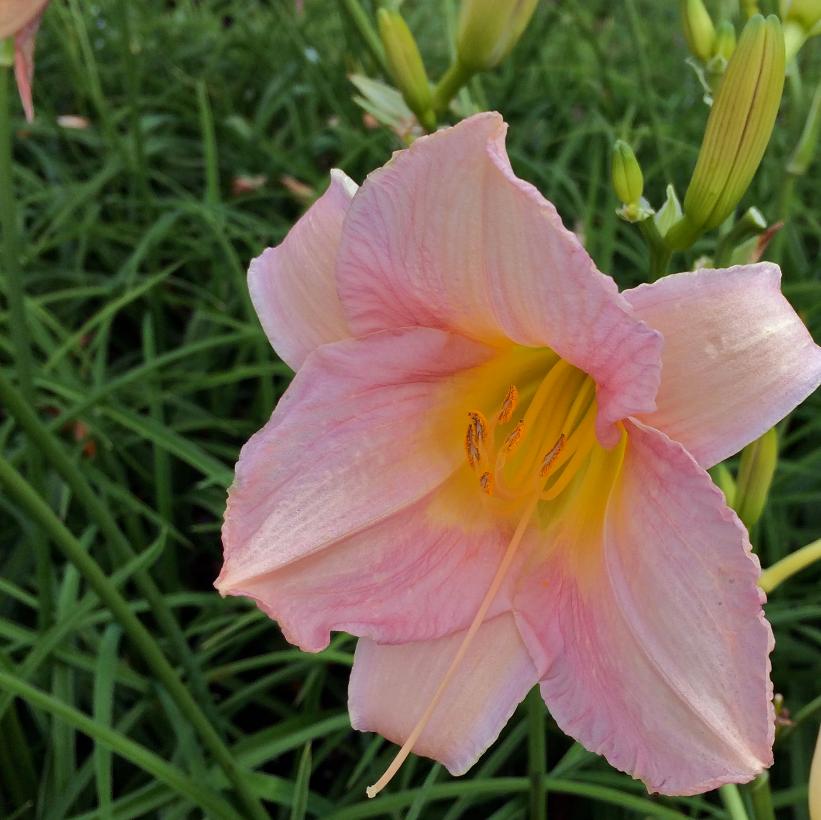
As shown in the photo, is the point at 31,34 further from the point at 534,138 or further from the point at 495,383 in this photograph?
the point at 534,138

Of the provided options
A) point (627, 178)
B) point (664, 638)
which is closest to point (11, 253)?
point (627, 178)

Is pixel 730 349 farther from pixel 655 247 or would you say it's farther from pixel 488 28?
pixel 488 28

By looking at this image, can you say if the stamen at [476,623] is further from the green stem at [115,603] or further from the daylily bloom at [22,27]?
the daylily bloom at [22,27]

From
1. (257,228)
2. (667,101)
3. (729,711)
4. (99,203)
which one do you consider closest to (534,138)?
(667,101)

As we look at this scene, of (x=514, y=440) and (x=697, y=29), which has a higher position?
(x=697, y=29)

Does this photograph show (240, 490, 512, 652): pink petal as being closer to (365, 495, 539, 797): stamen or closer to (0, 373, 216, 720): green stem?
(365, 495, 539, 797): stamen

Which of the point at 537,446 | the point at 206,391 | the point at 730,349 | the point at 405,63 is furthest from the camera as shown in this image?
the point at 206,391
